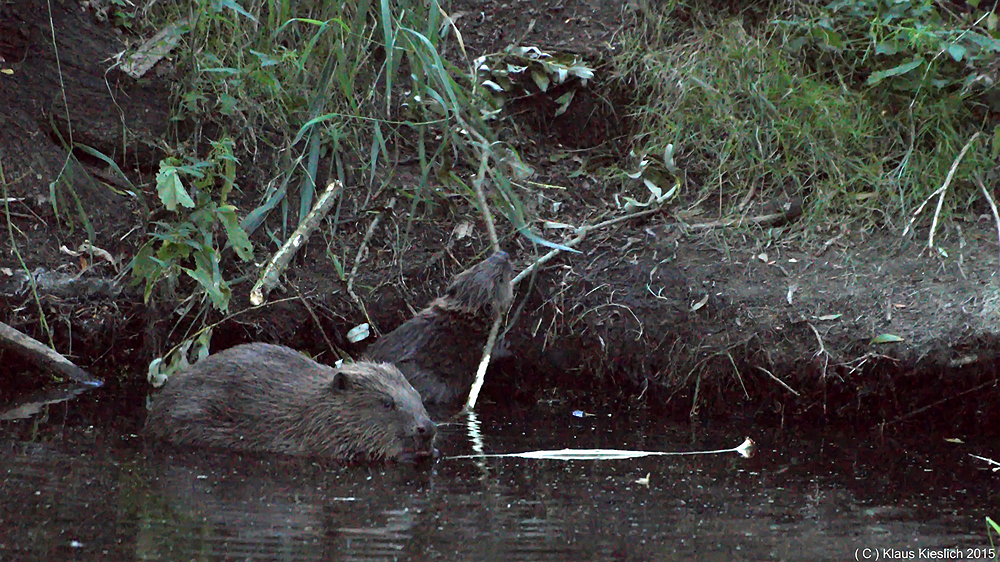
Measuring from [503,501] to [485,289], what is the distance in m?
1.89

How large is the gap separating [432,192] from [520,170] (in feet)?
2.05

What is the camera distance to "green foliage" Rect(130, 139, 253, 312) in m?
5.18

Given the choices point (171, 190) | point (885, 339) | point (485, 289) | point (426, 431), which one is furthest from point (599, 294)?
point (171, 190)

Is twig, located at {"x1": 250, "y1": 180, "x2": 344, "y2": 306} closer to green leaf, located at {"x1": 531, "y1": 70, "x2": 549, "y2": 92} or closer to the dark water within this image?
the dark water

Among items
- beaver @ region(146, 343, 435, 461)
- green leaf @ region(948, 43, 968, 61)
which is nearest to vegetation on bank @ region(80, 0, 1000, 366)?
green leaf @ region(948, 43, 968, 61)

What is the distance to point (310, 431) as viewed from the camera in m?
4.50

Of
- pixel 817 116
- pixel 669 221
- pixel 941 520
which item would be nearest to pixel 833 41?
pixel 817 116

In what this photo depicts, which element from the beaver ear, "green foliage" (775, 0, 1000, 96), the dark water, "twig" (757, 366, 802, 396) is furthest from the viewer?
"green foliage" (775, 0, 1000, 96)

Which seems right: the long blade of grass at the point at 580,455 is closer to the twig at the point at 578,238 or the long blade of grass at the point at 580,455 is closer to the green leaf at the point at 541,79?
Result: the twig at the point at 578,238

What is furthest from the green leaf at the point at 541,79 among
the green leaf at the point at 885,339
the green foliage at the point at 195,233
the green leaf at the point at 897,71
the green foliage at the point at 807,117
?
the green leaf at the point at 885,339

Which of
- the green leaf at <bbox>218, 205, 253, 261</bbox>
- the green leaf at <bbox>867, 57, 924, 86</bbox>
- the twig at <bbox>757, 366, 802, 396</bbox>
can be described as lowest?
the twig at <bbox>757, 366, 802, 396</bbox>

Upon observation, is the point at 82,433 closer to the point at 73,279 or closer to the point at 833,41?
the point at 73,279

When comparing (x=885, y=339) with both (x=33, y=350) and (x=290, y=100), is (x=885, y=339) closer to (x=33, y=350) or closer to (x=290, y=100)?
(x=290, y=100)

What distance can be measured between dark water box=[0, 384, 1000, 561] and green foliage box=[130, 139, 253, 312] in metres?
0.78
